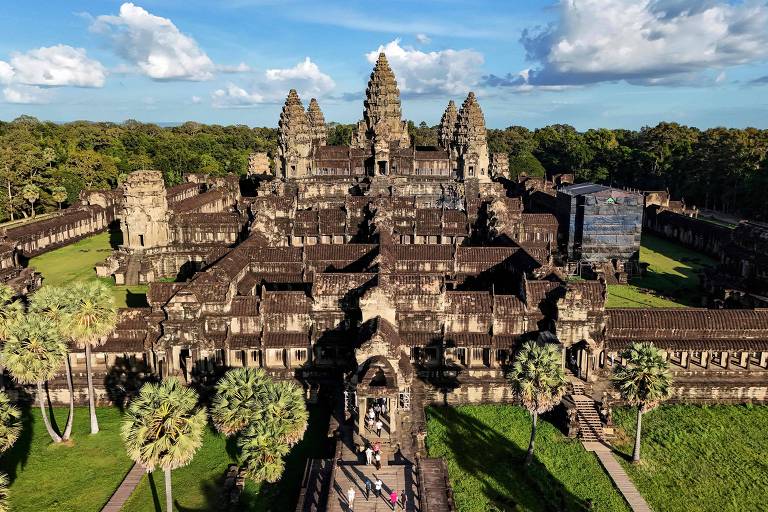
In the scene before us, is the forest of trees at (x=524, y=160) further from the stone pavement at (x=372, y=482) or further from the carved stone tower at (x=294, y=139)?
the stone pavement at (x=372, y=482)

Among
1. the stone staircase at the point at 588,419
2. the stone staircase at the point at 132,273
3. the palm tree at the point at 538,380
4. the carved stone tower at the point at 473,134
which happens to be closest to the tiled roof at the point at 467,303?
the stone staircase at the point at 588,419

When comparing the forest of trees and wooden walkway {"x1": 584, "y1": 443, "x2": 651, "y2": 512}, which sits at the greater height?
the forest of trees

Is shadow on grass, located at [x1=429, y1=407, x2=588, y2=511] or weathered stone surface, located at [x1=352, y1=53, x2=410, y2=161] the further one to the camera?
weathered stone surface, located at [x1=352, y1=53, x2=410, y2=161]

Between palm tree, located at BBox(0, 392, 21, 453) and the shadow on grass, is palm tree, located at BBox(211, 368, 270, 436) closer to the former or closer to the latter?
palm tree, located at BBox(0, 392, 21, 453)

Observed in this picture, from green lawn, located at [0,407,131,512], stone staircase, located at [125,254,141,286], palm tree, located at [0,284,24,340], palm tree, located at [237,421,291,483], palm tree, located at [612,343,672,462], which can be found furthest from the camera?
stone staircase, located at [125,254,141,286]

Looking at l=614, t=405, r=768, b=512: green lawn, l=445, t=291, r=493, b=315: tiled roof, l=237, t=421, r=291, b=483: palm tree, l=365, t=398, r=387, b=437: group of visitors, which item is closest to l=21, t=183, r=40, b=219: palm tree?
l=445, t=291, r=493, b=315: tiled roof

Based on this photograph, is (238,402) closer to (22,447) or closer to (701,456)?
(22,447)
